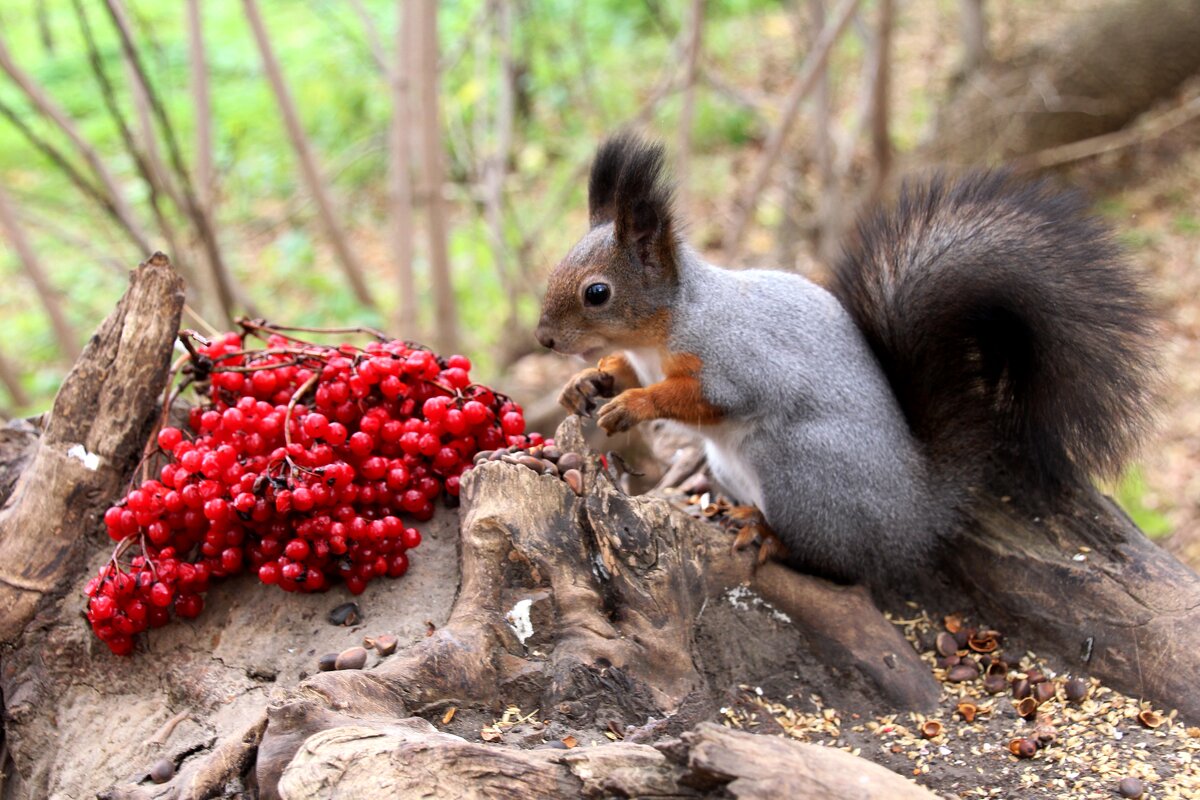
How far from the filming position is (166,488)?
5.47 ft

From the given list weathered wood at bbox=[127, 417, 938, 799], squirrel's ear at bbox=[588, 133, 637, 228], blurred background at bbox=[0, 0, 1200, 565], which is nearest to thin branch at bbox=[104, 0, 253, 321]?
blurred background at bbox=[0, 0, 1200, 565]

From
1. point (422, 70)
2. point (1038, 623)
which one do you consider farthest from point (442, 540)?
point (422, 70)

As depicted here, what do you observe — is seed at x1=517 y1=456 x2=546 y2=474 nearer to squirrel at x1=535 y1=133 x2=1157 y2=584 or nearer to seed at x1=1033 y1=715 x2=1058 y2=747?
squirrel at x1=535 y1=133 x2=1157 y2=584

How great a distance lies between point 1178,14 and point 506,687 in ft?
17.3

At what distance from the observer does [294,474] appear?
1.61 meters

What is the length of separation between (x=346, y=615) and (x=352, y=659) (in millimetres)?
196

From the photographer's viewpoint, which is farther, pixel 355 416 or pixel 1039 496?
pixel 1039 496

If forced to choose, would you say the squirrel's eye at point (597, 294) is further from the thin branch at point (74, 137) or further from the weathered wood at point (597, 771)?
the thin branch at point (74, 137)

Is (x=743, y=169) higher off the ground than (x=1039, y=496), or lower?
higher

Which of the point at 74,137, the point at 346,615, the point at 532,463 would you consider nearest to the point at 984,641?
the point at 532,463

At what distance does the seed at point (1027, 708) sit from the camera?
1.66m

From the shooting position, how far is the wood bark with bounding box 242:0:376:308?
11.2 feet

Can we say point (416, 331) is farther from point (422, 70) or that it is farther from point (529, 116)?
point (529, 116)

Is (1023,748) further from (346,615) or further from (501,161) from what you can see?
(501,161)
